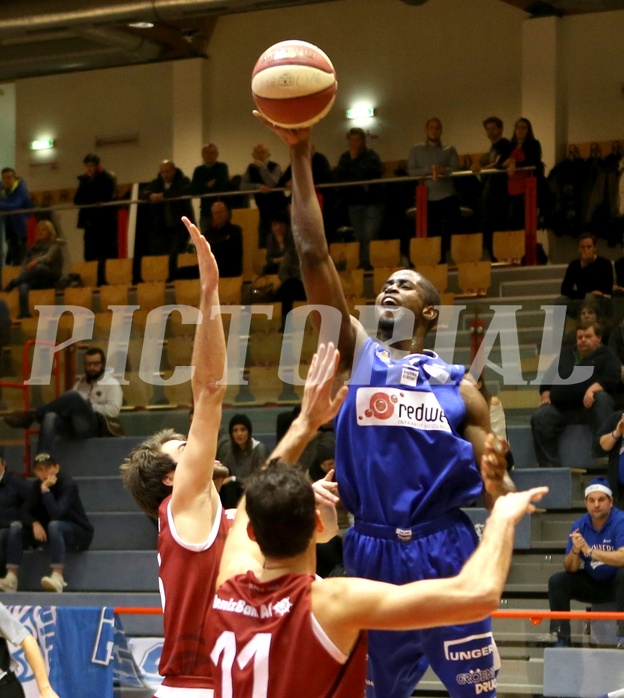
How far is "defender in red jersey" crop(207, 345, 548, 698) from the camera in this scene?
286 centimetres

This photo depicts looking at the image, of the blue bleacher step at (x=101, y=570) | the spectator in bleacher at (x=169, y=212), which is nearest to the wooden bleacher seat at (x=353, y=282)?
the spectator in bleacher at (x=169, y=212)

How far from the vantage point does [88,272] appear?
15562 millimetres

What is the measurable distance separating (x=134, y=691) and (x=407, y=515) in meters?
3.65

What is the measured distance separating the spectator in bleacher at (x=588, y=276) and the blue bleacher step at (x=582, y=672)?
210 inches

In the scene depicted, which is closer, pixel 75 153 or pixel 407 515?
pixel 407 515

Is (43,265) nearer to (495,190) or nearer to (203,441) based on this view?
(495,190)

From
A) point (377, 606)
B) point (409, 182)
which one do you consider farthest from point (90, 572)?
point (377, 606)

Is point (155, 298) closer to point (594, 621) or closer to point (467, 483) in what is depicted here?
point (594, 621)

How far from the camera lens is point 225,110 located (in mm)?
19109

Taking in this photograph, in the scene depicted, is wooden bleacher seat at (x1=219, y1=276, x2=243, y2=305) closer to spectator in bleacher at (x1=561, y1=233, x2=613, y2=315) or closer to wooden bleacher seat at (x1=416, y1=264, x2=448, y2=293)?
wooden bleacher seat at (x1=416, y1=264, x2=448, y2=293)

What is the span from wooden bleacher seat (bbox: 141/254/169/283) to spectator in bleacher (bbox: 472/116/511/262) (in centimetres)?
387

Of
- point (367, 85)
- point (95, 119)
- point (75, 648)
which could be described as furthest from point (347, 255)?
point (95, 119)

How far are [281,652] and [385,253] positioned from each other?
35.8ft

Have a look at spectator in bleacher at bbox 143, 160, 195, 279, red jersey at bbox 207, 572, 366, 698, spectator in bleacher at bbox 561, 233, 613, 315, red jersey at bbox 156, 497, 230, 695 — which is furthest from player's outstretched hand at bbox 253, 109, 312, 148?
spectator in bleacher at bbox 143, 160, 195, 279
